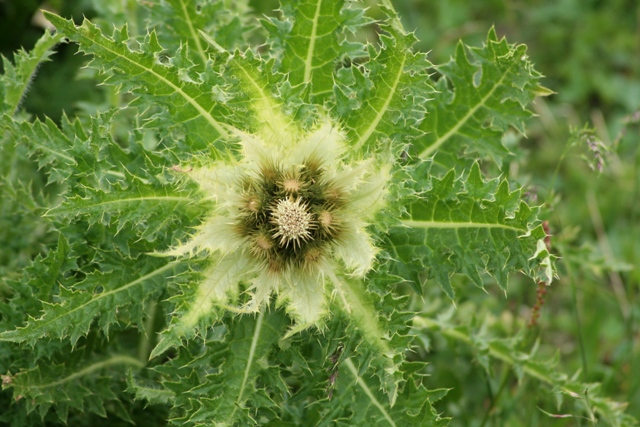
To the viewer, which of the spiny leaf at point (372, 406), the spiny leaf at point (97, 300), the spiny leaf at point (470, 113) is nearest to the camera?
the spiny leaf at point (97, 300)

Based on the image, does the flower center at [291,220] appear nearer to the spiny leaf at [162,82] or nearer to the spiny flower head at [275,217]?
the spiny flower head at [275,217]

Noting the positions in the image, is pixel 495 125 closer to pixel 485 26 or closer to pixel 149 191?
pixel 149 191

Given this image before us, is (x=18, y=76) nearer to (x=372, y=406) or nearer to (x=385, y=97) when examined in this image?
(x=385, y=97)

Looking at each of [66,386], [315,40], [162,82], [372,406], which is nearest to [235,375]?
[372,406]

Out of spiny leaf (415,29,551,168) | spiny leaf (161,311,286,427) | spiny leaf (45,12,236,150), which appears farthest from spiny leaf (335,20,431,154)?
spiny leaf (161,311,286,427)

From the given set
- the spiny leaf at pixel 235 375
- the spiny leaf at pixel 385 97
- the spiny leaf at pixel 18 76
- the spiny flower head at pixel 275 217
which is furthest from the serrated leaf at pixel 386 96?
the spiny leaf at pixel 18 76

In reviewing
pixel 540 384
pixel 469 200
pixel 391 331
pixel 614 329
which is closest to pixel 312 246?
pixel 391 331

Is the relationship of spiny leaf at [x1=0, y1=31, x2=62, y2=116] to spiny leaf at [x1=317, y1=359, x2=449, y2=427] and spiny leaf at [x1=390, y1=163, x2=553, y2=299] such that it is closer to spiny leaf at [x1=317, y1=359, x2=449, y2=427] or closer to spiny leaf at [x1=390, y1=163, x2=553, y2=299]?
spiny leaf at [x1=390, y1=163, x2=553, y2=299]
